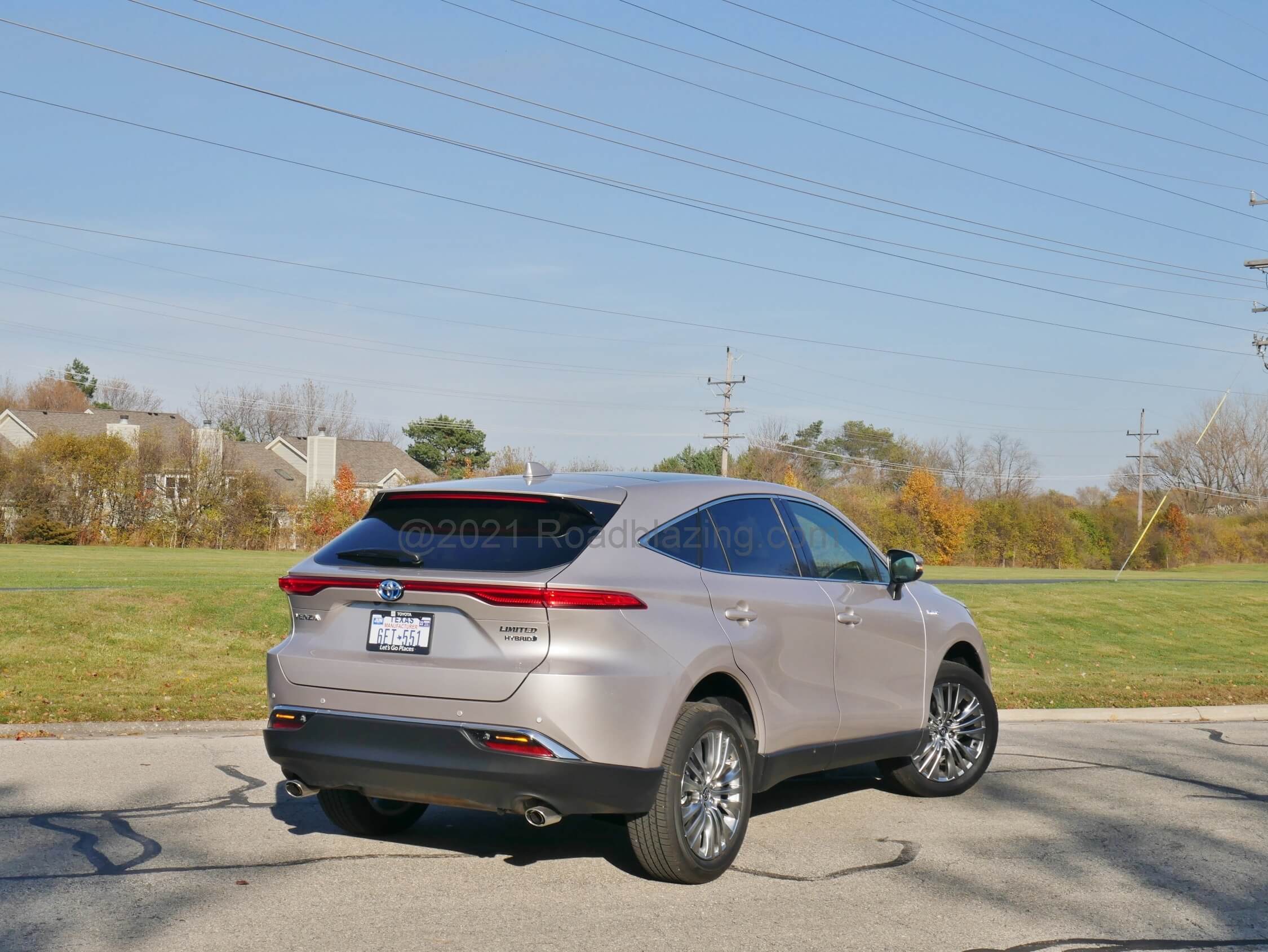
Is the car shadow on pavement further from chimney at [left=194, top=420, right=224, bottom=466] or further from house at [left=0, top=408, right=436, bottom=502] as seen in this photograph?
house at [left=0, top=408, right=436, bottom=502]

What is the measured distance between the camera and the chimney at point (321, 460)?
72.6 m

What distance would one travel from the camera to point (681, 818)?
18.0 feet

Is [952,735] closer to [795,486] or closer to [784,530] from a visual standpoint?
[784,530]

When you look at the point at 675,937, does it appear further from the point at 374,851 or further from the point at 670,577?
the point at 374,851

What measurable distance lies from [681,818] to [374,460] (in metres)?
76.1

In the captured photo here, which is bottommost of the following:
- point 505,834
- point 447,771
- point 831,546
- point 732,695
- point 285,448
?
point 505,834

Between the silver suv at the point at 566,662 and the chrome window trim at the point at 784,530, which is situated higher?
the chrome window trim at the point at 784,530

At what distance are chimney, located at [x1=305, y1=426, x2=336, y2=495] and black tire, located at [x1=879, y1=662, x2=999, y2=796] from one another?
66.6 metres

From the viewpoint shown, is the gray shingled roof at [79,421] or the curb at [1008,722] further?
the gray shingled roof at [79,421]

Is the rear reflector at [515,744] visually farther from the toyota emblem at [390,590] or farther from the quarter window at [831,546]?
the quarter window at [831,546]

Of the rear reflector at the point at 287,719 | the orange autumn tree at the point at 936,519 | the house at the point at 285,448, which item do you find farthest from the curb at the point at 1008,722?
the orange autumn tree at the point at 936,519

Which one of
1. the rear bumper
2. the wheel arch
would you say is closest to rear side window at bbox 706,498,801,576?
the wheel arch

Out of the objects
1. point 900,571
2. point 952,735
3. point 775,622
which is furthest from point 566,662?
point 952,735

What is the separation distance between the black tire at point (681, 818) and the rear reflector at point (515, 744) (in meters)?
0.58
